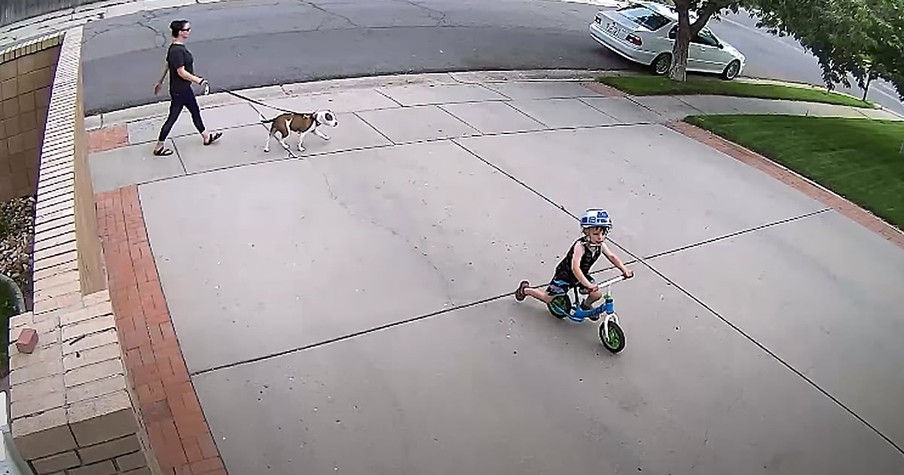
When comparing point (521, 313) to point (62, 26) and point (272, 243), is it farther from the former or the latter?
point (62, 26)

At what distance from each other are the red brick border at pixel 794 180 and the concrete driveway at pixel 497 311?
31 cm

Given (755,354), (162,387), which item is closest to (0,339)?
(162,387)

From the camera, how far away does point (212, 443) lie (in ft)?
16.1

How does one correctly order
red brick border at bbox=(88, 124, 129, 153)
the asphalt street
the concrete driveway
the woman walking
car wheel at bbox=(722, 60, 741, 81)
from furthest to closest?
car wheel at bbox=(722, 60, 741, 81) → the asphalt street → red brick border at bbox=(88, 124, 129, 153) → the woman walking → the concrete driveway

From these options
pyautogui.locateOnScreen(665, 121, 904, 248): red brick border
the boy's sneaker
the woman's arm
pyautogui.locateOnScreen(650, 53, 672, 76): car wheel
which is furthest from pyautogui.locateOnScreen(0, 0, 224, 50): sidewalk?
the boy's sneaker

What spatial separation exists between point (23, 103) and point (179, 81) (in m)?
1.73

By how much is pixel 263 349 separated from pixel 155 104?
22.5ft

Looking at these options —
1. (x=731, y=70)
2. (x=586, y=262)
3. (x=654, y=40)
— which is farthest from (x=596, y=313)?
(x=731, y=70)

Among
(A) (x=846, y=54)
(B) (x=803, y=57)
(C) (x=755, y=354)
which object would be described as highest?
(A) (x=846, y=54)

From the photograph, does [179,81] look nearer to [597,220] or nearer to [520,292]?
[520,292]

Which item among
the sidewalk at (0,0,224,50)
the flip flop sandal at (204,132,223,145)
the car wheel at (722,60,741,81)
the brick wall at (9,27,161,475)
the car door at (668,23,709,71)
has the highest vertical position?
the brick wall at (9,27,161,475)

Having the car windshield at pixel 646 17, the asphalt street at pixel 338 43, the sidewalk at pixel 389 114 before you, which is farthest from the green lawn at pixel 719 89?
the asphalt street at pixel 338 43

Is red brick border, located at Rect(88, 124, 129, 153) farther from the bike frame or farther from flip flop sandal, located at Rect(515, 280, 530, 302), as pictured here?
the bike frame

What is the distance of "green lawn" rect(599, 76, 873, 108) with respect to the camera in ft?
49.4
